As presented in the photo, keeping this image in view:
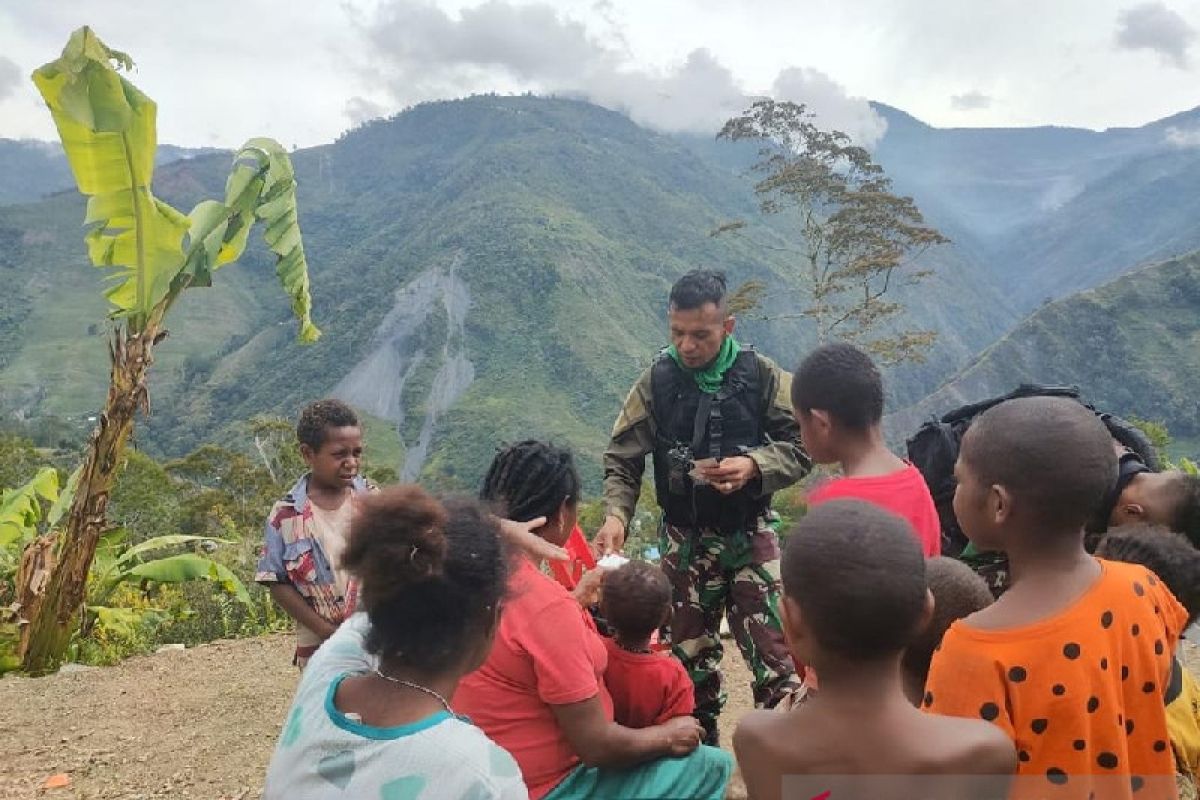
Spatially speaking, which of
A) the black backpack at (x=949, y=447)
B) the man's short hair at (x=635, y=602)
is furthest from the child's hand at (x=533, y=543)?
the black backpack at (x=949, y=447)

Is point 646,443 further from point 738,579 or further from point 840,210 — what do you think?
point 840,210

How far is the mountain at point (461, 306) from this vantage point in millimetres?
55031

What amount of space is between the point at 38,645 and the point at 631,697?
4.58 m

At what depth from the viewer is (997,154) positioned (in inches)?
7628

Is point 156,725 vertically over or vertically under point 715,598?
under

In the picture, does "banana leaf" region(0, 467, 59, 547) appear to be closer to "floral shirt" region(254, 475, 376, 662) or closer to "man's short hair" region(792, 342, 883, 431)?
"floral shirt" region(254, 475, 376, 662)

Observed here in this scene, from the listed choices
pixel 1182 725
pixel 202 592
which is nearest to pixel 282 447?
pixel 202 592

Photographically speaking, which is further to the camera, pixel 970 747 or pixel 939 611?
pixel 939 611

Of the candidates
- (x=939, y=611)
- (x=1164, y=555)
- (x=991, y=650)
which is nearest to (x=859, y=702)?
(x=991, y=650)

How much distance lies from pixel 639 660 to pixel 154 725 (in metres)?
3.27

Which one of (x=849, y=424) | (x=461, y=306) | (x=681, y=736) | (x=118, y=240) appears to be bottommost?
(x=461, y=306)

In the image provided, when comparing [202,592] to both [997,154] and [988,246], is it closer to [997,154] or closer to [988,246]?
[988,246]

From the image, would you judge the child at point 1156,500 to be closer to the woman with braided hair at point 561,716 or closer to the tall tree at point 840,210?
the woman with braided hair at point 561,716

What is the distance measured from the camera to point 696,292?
2846 millimetres
